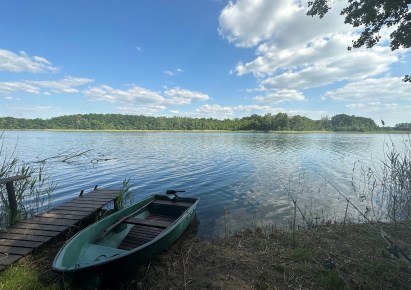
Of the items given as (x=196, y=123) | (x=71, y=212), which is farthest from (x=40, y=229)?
(x=196, y=123)

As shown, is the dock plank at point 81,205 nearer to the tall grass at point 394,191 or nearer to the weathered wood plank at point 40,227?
the weathered wood plank at point 40,227

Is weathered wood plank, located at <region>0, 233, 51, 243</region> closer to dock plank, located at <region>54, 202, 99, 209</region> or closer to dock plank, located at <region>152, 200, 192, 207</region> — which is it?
dock plank, located at <region>54, 202, 99, 209</region>

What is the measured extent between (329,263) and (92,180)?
48.6ft

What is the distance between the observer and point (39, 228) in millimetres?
6047

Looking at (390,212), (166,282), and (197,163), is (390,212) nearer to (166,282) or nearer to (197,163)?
(166,282)

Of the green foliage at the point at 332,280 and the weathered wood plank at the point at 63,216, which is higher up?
the weathered wood plank at the point at 63,216

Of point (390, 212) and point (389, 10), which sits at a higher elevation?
point (389, 10)

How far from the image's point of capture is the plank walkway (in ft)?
16.0

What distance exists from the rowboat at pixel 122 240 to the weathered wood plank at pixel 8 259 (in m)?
0.98

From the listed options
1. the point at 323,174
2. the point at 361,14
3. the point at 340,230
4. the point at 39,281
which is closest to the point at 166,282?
the point at 39,281

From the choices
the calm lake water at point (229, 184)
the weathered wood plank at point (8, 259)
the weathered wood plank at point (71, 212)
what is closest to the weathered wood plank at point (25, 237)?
the weathered wood plank at point (8, 259)

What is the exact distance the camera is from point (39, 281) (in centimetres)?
432

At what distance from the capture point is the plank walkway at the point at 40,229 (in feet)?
16.0

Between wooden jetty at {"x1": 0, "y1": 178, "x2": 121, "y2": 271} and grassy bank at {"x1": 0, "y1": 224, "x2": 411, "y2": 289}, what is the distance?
27cm
